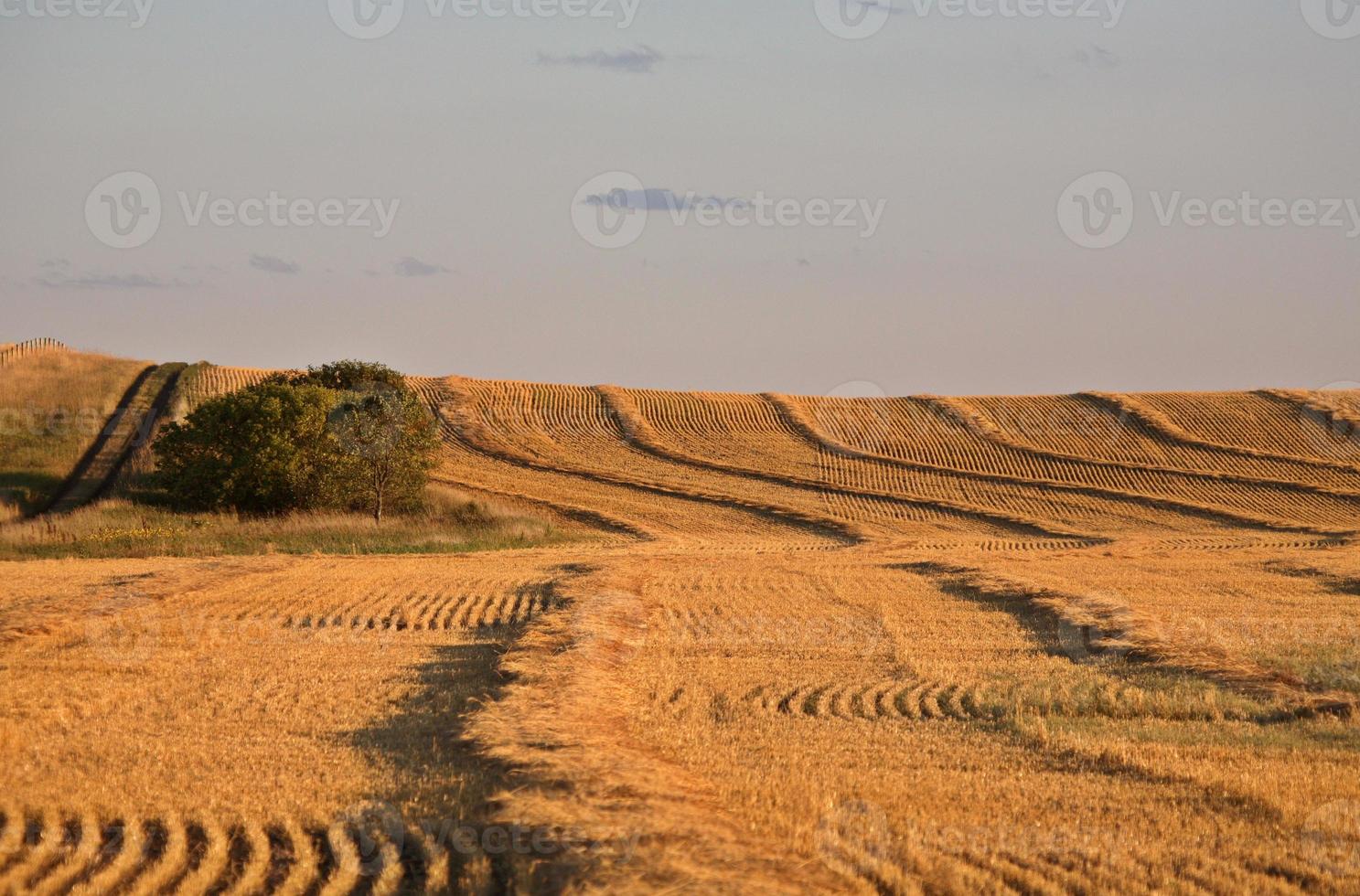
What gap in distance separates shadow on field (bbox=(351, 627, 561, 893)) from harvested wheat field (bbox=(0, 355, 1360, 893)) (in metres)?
0.04

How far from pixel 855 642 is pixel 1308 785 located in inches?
309

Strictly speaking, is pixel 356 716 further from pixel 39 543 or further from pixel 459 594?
pixel 39 543

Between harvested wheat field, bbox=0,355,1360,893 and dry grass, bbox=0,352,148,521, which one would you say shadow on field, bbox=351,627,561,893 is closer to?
harvested wheat field, bbox=0,355,1360,893

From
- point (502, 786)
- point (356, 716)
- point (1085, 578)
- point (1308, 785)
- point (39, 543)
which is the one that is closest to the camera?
point (502, 786)

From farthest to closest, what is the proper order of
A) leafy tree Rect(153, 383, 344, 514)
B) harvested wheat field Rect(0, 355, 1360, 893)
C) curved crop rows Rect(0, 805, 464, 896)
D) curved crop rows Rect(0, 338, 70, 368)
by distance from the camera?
curved crop rows Rect(0, 338, 70, 368) → leafy tree Rect(153, 383, 344, 514) → harvested wheat field Rect(0, 355, 1360, 893) → curved crop rows Rect(0, 805, 464, 896)

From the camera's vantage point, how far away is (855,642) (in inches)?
679

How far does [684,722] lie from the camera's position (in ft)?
39.6

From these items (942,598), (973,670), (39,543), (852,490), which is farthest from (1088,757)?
(852,490)

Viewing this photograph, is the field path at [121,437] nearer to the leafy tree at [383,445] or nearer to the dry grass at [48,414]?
the dry grass at [48,414]

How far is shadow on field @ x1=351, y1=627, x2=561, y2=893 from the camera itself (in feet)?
24.8

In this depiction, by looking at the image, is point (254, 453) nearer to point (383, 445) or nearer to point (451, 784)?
point (383, 445)

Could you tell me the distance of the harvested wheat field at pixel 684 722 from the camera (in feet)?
25.6

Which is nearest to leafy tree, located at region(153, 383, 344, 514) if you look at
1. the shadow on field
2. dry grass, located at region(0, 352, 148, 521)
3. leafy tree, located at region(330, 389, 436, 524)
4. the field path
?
leafy tree, located at region(330, 389, 436, 524)

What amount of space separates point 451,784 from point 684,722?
3037 millimetres
